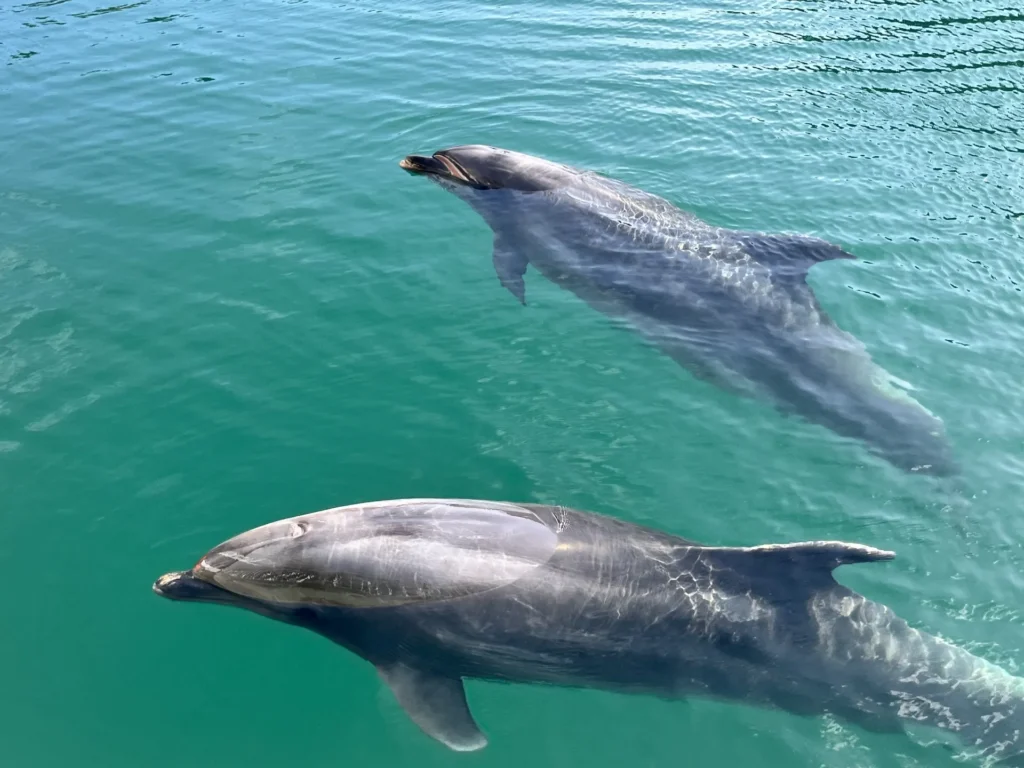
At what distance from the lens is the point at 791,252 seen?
517 inches

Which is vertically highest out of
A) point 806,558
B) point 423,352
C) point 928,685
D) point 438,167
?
point 438,167

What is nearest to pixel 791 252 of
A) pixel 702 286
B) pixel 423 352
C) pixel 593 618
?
pixel 702 286

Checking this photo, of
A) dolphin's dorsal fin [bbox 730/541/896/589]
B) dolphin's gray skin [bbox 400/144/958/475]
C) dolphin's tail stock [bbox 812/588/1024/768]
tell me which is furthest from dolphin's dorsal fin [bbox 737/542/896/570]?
dolphin's gray skin [bbox 400/144/958/475]

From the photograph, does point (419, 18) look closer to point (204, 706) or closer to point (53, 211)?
point (53, 211)

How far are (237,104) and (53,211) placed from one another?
214 inches

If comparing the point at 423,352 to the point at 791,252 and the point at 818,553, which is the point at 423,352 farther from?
the point at 818,553

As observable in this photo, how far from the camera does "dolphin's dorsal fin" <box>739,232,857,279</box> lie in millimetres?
12984

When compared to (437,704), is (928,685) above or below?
above

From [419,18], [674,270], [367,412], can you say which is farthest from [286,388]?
[419,18]

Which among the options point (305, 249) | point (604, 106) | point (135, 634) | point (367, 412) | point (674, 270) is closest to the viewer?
point (135, 634)

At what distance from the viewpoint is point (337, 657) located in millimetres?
9070

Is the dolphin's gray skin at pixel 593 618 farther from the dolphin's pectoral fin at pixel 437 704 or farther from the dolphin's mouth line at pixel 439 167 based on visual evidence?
the dolphin's mouth line at pixel 439 167

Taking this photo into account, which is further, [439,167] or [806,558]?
[439,167]

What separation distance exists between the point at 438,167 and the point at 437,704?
10.2 meters
